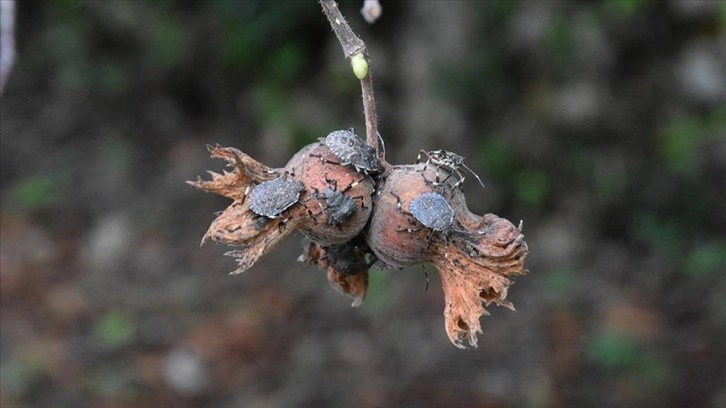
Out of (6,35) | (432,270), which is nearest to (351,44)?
(6,35)

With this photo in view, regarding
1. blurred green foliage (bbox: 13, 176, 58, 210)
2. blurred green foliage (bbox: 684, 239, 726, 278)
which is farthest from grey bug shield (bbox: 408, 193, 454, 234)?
blurred green foliage (bbox: 13, 176, 58, 210)

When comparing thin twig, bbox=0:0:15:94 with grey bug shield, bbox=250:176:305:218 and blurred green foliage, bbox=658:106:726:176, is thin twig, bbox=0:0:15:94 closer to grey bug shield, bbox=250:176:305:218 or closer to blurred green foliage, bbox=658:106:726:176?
grey bug shield, bbox=250:176:305:218

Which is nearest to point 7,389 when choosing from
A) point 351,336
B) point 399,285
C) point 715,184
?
point 351,336

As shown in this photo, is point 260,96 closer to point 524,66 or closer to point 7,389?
point 524,66

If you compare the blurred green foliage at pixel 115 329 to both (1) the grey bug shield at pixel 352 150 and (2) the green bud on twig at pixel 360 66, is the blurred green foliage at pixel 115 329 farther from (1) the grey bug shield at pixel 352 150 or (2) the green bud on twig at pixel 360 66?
(2) the green bud on twig at pixel 360 66

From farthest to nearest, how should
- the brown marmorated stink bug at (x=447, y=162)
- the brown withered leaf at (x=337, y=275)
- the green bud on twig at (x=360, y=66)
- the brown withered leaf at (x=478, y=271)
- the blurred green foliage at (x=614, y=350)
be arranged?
the blurred green foliage at (x=614, y=350)
the brown withered leaf at (x=337, y=275)
the brown marmorated stink bug at (x=447, y=162)
the brown withered leaf at (x=478, y=271)
the green bud on twig at (x=360, y=66)

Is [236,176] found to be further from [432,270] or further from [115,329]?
[115,329]

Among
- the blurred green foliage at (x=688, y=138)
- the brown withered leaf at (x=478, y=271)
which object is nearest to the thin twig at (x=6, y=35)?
the brown withered leaf at (x=478, y=271)

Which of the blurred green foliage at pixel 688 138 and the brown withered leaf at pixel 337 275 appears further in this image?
the blurred green foliage at pixel 688 138
